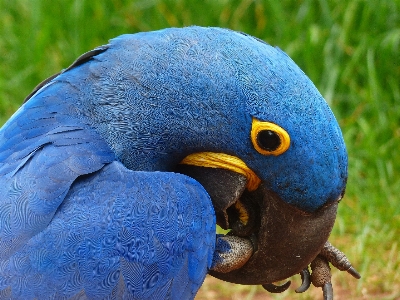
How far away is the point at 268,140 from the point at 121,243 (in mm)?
525

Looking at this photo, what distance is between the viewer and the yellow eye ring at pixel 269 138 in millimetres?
2191

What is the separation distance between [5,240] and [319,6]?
314 cm

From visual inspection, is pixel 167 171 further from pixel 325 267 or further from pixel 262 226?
pixel 325 267

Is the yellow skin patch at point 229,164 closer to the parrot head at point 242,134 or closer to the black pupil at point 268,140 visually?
the parrot head at point 242,134

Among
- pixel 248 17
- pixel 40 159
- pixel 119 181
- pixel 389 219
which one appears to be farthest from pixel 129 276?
pixel 248 17

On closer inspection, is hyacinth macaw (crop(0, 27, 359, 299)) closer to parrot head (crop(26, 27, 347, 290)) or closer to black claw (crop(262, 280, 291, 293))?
parrot head (crop(26, 27, 347, 290))

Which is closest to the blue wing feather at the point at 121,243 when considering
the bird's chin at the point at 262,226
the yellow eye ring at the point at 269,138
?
the bird's chin at the point at 262,226

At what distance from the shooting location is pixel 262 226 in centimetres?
238

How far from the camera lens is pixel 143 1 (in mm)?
4883

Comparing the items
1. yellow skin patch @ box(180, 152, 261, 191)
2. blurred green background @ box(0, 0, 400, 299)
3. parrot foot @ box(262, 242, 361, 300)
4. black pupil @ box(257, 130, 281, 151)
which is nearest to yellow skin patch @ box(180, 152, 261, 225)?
yellow skin patch @ box(180, 152, 261, 191)

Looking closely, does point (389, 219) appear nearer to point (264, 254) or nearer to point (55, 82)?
point (264, 254)

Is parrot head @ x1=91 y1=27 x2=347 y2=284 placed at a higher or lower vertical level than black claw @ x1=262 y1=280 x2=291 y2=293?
higher

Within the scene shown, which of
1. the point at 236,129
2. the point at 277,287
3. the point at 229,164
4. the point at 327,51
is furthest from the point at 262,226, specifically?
the point at 327,51

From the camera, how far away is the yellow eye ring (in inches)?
86.3
